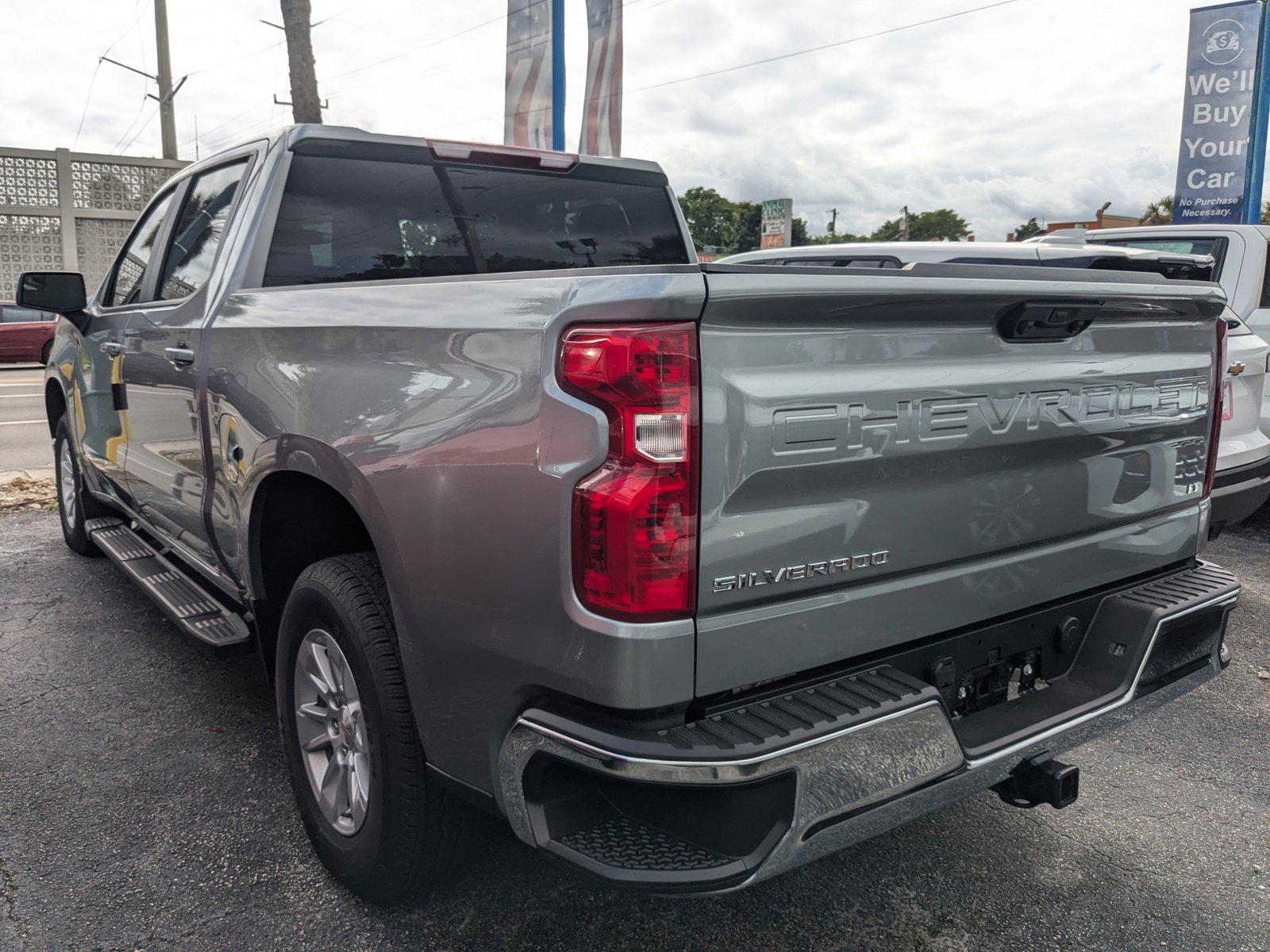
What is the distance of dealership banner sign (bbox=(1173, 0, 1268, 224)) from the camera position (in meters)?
15.4

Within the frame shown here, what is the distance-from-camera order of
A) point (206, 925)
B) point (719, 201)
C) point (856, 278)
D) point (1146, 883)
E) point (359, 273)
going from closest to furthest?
point (856, 278), point (206, 925), point (1146, 883), point (359, 273), point (719, 201)

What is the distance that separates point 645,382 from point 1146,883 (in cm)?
196

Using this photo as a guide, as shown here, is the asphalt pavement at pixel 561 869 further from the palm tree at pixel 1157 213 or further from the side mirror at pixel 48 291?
the palm tree at pixel 1157 213

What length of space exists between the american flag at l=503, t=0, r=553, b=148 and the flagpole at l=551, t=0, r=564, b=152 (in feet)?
0.21

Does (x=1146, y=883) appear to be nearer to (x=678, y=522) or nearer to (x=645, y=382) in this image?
(x=678, y=522)

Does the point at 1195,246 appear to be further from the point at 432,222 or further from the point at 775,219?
the point at 775,219

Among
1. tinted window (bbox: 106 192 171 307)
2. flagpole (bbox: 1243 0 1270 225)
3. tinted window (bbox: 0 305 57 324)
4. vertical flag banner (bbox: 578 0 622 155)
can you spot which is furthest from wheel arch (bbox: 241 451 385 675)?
tinted window (bbox: 0 305 57 324)

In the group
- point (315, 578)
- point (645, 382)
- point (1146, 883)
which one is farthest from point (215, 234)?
point (1146, 883)

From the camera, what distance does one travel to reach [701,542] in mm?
1692

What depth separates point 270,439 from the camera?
2580mm

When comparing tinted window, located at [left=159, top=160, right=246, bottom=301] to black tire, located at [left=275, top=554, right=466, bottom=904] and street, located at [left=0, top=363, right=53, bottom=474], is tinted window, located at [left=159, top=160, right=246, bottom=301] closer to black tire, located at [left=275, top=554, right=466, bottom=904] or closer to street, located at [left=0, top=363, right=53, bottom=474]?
black tire, located at [left=275, top=554, right=466, bottom=904]

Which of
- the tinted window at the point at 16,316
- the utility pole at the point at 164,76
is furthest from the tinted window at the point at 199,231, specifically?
the utility pole at the point at 164,76

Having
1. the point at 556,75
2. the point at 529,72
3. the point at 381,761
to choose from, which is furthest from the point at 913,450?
the point at 529,72

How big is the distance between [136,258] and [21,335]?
19.4m
